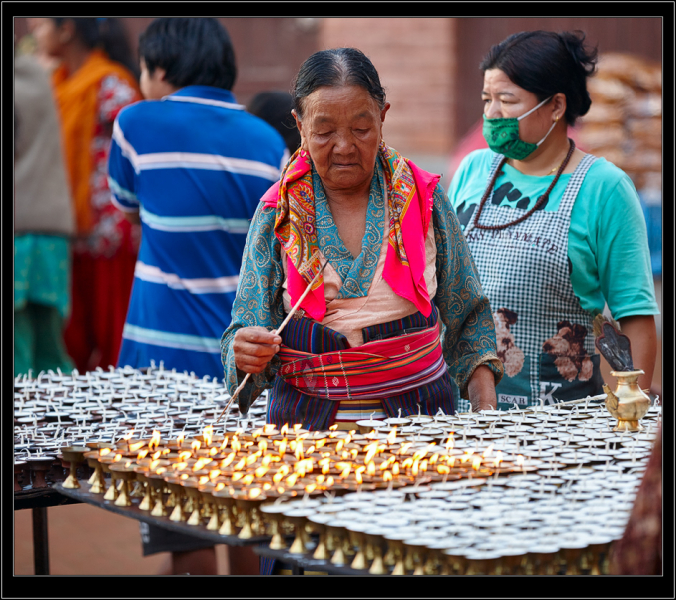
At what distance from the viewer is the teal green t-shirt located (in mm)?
3148

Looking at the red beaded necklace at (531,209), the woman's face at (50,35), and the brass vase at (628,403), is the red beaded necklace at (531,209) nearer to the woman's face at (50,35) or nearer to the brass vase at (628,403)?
the brass vase at (628,403)

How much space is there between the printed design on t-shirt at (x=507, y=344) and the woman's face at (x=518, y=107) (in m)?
0.64

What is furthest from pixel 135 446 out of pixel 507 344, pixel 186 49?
pixel 186 49

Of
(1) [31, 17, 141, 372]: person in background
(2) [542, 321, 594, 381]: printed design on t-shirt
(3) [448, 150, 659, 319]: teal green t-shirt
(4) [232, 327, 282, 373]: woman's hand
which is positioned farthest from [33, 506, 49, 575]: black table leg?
(1) [31, 17, 141, 372]: person in background

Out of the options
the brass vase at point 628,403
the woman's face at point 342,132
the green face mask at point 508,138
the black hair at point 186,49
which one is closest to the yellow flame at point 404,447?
the brass vase at point 628,403

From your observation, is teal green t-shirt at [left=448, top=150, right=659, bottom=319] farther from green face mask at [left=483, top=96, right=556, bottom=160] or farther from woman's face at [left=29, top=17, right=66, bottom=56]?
woman's face at [left=29, top=17, right=66, bottom=56]

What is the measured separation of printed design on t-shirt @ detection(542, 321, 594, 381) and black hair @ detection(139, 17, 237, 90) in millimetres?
1850

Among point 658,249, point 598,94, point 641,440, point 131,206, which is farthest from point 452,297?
point 598,94

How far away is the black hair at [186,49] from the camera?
155 inches

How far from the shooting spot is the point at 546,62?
10.9 ft

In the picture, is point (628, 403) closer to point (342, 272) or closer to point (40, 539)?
point (342, 272)

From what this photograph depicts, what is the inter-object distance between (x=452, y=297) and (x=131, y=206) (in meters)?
1.82

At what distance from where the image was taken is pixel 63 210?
5.59 meters

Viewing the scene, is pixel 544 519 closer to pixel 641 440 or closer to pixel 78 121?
pixel 641 440
